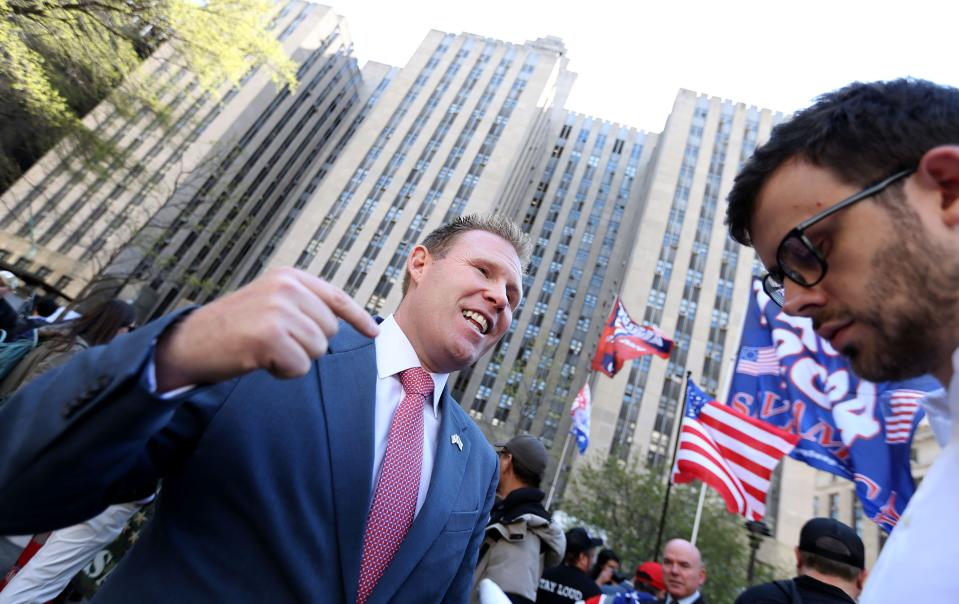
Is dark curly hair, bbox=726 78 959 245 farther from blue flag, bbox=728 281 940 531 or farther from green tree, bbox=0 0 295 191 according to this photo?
green tree, bbox=0 0 295 191

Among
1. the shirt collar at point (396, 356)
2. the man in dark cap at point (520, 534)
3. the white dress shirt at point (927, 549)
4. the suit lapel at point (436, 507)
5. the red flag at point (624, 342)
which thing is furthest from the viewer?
the red flag at point (624, 342)

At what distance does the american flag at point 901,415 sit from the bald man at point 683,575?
277 cm

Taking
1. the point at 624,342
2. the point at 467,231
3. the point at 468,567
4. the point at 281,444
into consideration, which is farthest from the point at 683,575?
the point at 624,342

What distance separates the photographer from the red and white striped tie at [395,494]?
1.47 meters

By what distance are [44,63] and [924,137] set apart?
42.5 feet

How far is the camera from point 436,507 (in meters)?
1.65

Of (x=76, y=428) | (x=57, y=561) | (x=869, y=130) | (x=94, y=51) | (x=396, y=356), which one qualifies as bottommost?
(x=57, y=561)

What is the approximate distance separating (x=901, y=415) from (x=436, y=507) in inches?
245

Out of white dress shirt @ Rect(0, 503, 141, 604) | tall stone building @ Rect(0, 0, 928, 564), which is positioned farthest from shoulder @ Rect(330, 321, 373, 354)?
tall stone building @ Rect(0, 0, 928, 564)

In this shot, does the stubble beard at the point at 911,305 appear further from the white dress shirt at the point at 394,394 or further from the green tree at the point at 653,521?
the green tree at the point at 653,521

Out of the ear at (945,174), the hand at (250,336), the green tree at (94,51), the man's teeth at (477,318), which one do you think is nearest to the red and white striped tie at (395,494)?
the man's teeth at (477,318)

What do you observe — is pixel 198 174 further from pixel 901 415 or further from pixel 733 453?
pixel 901 415

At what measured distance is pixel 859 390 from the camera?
19.0 feet

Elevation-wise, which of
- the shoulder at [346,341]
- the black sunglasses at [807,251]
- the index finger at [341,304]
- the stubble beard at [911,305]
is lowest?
the index finger at [341,304]
